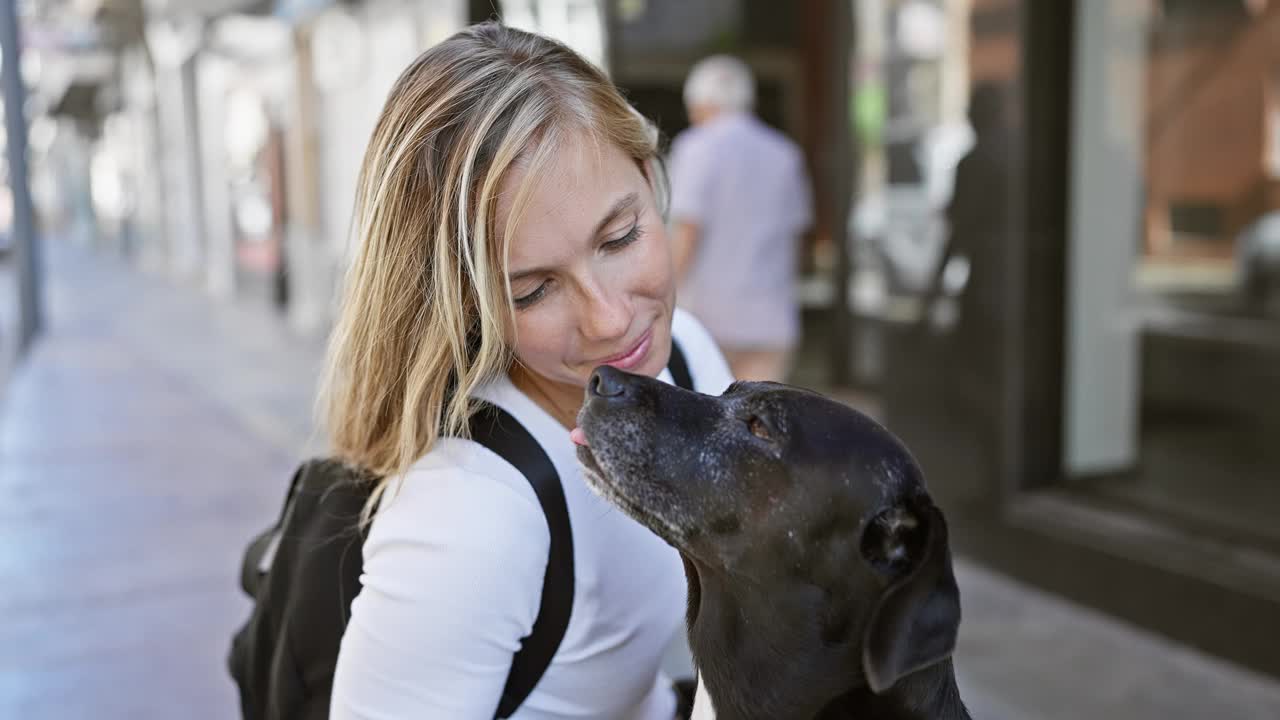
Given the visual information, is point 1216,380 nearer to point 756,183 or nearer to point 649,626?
point 756,183

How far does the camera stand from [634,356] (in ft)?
6.46

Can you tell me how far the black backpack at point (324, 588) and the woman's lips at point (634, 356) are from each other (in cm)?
19

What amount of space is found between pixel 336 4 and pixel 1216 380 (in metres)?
10.3

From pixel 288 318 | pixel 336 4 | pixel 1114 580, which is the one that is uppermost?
pixel 336 4

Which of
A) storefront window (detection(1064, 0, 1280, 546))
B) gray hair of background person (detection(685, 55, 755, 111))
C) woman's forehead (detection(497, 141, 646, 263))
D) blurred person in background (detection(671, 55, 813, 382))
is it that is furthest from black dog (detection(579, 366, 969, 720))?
gray hair of background person (detection(685, 55, 755, 111))

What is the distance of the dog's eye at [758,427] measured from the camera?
186cm

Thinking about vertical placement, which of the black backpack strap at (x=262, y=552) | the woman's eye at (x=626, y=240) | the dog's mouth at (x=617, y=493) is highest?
the woman's eye at (x=626, y=240)

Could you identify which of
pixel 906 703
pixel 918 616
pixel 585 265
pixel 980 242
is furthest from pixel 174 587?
pixel 918 616

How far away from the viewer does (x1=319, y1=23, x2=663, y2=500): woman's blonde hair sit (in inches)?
69.6

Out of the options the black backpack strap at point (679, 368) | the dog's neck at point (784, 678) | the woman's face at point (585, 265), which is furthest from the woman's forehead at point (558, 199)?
the dog's neck at point (784, 678)

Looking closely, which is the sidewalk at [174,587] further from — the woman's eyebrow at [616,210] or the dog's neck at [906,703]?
the dog's neck at [906,703]

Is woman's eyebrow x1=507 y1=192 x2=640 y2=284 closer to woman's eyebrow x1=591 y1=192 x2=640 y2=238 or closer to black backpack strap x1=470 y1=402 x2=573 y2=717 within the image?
woman's eyebrow x1=591 y1=192 x2=640 y2=238

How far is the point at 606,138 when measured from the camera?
1.88m

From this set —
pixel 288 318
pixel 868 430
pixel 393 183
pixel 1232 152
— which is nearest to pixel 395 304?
pixel 393 183
